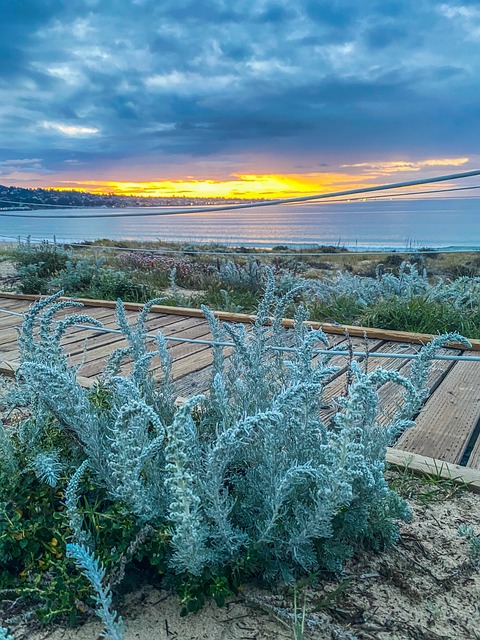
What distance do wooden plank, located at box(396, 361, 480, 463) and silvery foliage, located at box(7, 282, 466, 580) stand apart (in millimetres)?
599

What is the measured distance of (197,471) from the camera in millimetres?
1049

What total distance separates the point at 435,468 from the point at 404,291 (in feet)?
9.00

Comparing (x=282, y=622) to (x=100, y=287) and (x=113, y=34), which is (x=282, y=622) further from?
(x=113, y=34)

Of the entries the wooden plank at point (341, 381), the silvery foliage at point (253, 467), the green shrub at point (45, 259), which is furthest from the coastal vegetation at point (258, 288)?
the silvery foliage at point (253, 467)

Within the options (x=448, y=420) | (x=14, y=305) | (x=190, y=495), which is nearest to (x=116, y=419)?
(x=190, y=495)

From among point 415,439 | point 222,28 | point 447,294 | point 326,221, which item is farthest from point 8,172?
point 326,221

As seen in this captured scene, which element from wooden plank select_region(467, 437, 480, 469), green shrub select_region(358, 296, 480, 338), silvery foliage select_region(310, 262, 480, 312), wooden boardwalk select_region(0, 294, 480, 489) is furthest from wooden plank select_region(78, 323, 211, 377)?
wooden plank select_region(467, 437, 480, 469)

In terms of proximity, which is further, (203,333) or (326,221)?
(326,221)

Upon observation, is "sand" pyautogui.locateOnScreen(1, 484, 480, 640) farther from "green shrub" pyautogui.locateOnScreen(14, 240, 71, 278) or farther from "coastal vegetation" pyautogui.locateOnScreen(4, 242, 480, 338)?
"green shrub" pyautogui.locateOnScreen(14, 240, 71, 278)

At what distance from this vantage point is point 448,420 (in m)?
2.06

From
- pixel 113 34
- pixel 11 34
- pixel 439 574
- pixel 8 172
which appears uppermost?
pixel 113 34

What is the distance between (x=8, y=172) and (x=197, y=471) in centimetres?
1501

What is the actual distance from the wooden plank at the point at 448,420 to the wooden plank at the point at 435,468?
100 millimetres

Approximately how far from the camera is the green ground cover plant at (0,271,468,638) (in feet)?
3.14
